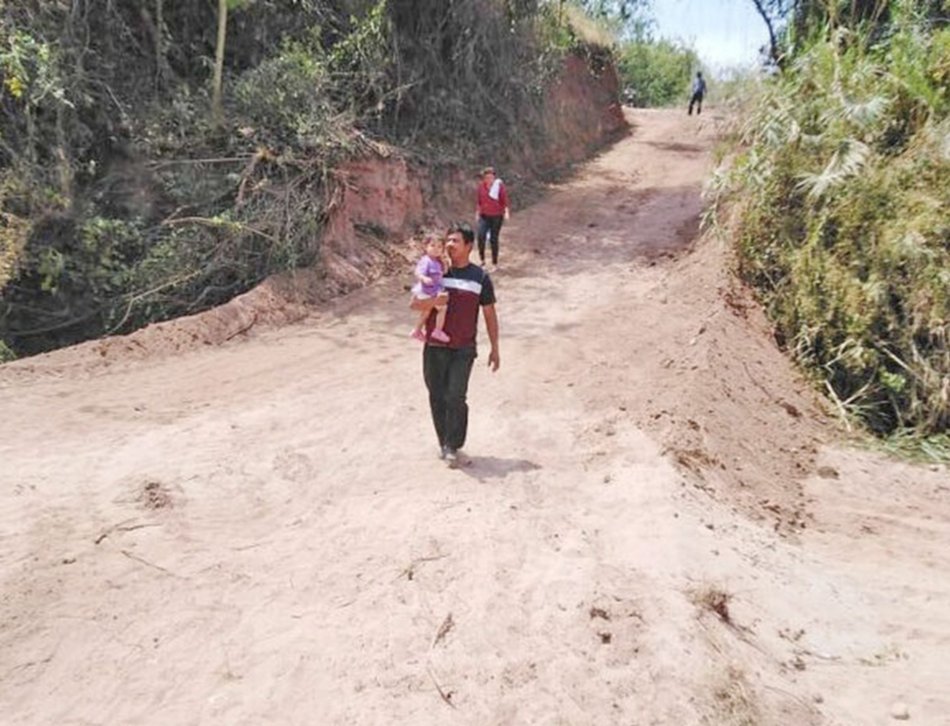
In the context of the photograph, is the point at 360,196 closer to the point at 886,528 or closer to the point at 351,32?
the point at 351,32

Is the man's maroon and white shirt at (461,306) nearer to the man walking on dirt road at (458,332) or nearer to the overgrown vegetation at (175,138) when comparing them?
the man walking on dirt road at (458,332)

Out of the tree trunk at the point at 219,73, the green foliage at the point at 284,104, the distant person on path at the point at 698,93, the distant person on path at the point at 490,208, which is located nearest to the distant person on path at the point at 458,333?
the distant person on path at the point at 490,208

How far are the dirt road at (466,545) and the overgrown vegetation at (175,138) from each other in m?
1.91

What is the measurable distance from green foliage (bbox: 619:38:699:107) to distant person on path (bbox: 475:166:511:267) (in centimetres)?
2252

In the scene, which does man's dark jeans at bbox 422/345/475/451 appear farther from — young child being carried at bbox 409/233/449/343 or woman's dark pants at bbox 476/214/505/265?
woman's dark pants at bbox 476/214/505/265

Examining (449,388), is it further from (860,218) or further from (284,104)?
(284,104)

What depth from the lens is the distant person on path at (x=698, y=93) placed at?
968 inches

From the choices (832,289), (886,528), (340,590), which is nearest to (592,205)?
(832,289)

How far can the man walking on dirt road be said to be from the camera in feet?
17.7

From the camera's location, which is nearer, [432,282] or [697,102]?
[432,282]

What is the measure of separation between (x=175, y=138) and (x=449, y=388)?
22.5ft

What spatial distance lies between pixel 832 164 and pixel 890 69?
5.11 ft

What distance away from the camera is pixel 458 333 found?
17.8 ft

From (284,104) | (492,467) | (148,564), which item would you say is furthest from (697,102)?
(148,564)
